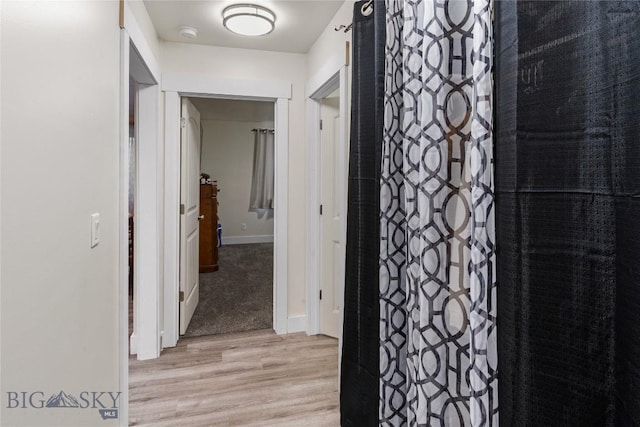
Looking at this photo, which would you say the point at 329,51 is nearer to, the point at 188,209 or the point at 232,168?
the point at 188,209

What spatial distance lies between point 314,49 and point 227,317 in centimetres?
241

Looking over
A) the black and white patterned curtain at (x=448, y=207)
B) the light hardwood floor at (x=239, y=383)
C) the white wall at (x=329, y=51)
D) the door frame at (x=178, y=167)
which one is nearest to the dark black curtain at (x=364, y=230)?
the black and white patterned curtain at (x=448, y=207)

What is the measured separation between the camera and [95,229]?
1367mm

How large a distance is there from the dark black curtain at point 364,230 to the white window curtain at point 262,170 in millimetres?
5417

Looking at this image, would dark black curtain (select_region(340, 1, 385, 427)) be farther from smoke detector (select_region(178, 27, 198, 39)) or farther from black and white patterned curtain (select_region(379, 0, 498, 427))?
smoke detector (select_region(178, 27, 198, 39))

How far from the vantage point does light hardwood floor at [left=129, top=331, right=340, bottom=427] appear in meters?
1.93

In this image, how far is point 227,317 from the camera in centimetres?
335

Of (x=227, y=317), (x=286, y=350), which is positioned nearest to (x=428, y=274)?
(x=286, y=350)

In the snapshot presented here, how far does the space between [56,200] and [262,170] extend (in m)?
6.01

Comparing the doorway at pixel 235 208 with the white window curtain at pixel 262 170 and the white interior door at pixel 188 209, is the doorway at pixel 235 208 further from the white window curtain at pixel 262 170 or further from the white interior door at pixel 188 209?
the white interior door at pixel 188 209

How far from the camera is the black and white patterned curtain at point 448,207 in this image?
0.93 m

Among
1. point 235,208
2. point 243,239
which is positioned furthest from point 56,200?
point 243,239

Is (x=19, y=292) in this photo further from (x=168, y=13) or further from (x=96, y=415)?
(x=168, y=13)

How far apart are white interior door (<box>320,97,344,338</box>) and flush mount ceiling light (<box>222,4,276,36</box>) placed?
769 mm
